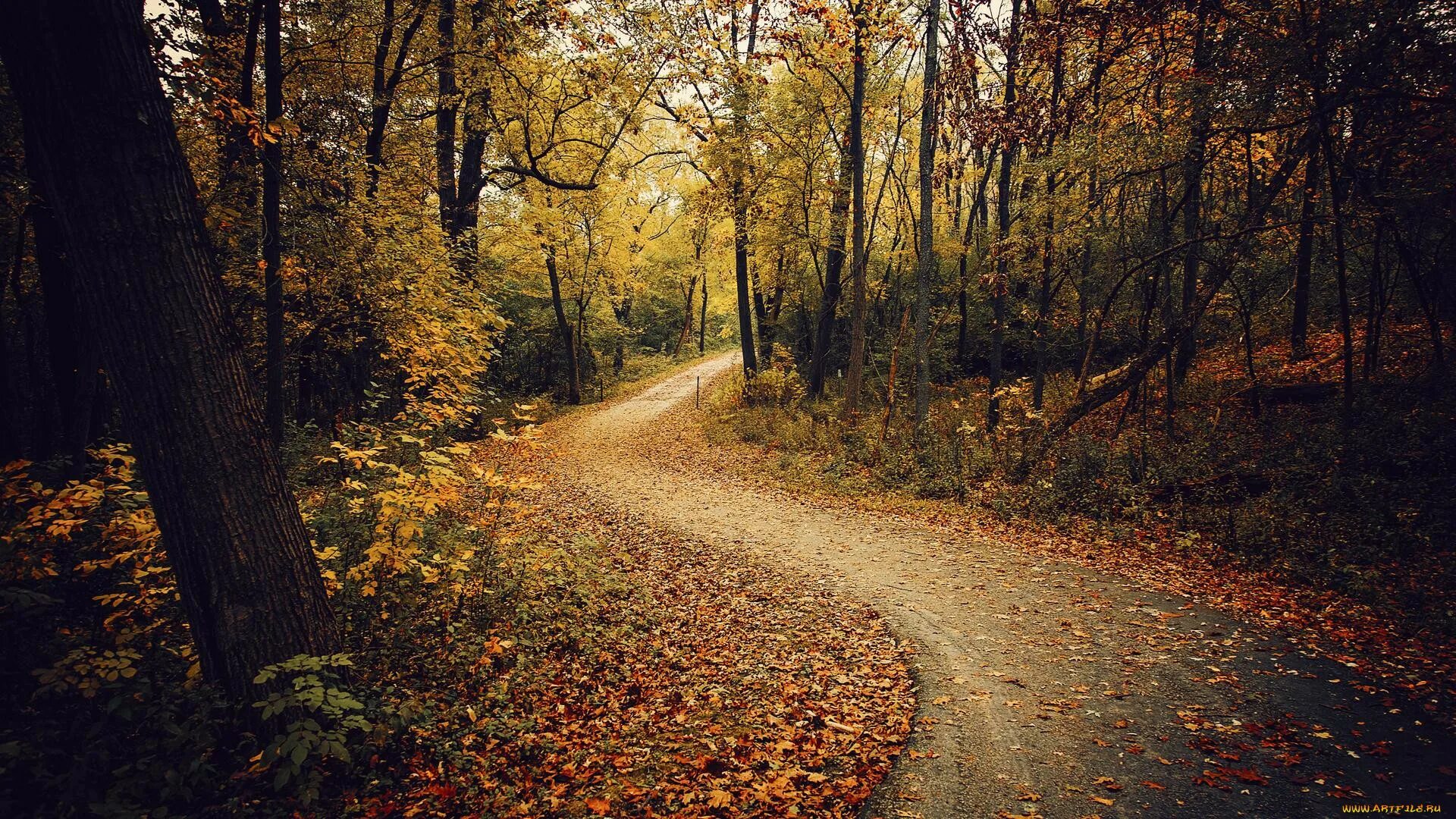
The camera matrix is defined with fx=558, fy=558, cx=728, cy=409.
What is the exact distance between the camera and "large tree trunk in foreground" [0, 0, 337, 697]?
3211 mm

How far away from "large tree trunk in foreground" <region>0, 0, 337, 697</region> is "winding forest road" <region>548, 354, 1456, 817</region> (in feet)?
15.2

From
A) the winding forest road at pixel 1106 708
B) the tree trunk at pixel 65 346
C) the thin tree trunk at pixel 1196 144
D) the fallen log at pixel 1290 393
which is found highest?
the thin tree trunk at pixel 1196 144

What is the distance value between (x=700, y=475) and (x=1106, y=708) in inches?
433

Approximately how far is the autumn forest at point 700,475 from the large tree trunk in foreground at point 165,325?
0.02 metres

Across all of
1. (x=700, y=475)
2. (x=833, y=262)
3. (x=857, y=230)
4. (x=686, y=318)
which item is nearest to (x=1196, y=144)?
(x=857, y=230)

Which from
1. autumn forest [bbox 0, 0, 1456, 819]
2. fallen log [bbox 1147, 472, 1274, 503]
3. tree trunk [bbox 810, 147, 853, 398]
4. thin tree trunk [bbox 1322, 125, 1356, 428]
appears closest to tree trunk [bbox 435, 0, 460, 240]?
autumn forest [bbox 0, 0, 1456, 819]

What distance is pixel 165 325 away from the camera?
3.52 m

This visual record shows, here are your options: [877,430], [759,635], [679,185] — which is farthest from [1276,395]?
[679,185]

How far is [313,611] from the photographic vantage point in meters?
4.14

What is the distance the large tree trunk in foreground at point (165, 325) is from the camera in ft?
10.5

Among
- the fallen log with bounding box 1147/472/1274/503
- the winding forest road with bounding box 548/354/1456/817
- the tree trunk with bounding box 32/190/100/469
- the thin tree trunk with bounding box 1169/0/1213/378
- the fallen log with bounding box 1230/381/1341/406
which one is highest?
the thin tree trunk with bounding box 1169/0/1213/378

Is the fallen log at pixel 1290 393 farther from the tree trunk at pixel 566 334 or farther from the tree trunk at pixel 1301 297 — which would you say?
the tree trunk at pixel 566 334

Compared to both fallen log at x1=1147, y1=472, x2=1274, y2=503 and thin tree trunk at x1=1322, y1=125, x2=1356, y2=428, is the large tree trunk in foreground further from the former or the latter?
thin tree trunk at x1=1322, y1=125, x2=1356, y2=428

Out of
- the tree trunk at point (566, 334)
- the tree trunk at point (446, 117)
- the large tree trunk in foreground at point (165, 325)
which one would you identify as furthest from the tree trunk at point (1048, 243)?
the tree trunk at point (566, 334)
